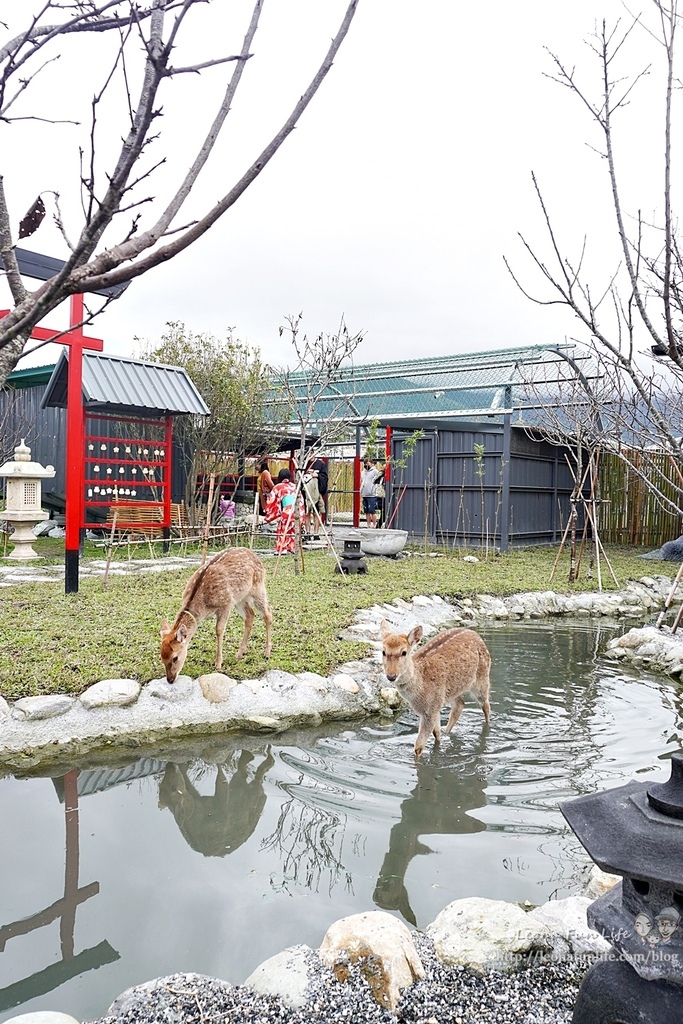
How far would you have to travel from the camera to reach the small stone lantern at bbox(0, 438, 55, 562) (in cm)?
1180

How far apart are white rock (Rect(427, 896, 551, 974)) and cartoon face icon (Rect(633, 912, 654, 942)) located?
1.02m

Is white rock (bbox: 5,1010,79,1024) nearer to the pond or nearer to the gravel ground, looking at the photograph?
the gravel ground

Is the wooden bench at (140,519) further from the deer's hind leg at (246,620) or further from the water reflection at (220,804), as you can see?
the water reflection at (220,804)

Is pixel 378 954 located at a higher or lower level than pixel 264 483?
lower

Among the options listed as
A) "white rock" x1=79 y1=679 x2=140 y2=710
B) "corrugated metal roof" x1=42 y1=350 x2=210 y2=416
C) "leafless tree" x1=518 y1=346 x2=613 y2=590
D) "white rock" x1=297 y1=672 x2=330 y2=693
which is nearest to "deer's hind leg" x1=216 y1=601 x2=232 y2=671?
"white rock" x1=297 y1=672 x2=330 y2=693

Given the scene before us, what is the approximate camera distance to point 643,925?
1.96m

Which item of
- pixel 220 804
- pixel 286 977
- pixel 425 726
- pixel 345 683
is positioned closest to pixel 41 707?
pixel 220 804

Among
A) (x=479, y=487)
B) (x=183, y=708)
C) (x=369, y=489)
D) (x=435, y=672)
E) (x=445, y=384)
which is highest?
(x=445, y=384)

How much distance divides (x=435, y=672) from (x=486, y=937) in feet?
7.86

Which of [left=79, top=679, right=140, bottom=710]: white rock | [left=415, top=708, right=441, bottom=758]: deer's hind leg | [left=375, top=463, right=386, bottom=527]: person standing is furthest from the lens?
[left=375, top=463, right=386, bottom=527]: person standing

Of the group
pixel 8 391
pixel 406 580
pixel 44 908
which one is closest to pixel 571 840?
pixel 44 908

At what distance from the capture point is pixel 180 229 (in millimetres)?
1534

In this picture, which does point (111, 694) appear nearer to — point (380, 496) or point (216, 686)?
point (216, 686)

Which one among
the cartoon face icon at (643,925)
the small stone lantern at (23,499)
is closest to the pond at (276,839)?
the cartoon face icon at (643,925)
